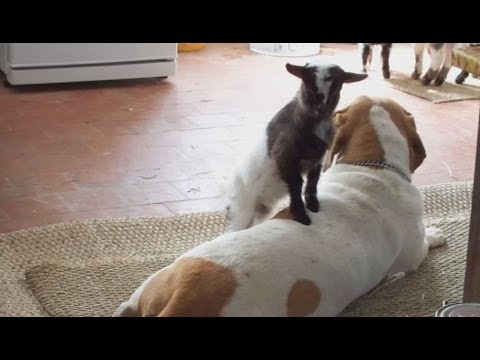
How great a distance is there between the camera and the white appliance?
337 cm

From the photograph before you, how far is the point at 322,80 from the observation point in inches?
62.3

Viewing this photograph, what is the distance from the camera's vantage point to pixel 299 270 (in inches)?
60.8

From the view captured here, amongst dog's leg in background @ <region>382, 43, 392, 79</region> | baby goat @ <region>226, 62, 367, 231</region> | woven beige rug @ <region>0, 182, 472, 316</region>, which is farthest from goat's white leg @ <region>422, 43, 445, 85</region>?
baby goat @ <region>226, 62, 367, 231</region>

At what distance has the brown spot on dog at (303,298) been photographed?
1501 mm

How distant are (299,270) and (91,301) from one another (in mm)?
539

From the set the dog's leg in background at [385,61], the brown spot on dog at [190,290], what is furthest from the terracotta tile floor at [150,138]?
the brown spot on dog at [190,290]

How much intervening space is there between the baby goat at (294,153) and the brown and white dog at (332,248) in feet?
0.19

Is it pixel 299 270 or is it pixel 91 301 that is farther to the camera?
pixel 91 301

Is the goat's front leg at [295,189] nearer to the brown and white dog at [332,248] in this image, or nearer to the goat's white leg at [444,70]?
the brown and white dog at [332,248]

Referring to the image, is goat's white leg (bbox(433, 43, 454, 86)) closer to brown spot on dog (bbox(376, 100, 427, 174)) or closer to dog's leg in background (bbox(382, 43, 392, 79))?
dog's leg in background (bbox(382, 43, 392, 79))
